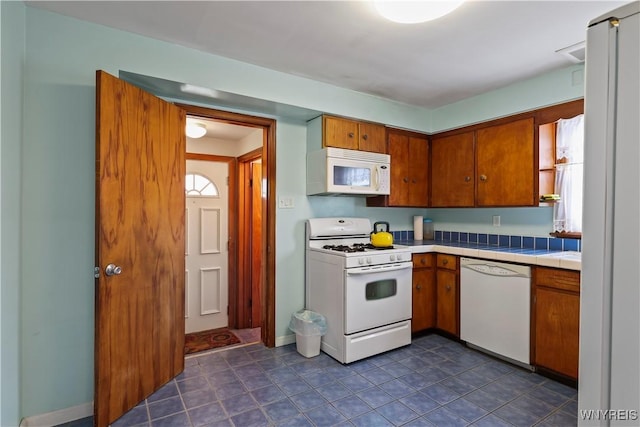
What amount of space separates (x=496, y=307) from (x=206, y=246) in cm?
311

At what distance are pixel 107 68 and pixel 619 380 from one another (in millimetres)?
2732

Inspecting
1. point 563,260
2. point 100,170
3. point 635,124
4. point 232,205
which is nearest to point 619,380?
point 635,124

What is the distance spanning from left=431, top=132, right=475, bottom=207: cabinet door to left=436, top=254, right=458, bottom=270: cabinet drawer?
606mm

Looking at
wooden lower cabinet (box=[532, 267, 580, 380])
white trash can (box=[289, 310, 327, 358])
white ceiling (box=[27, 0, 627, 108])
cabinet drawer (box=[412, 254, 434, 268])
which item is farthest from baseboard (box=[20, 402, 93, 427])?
wooden lower cabinet (box=[532, 267, 580, 380])

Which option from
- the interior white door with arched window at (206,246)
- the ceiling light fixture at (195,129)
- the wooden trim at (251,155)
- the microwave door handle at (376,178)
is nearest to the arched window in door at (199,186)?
the interior white door with arched window at (206,246)

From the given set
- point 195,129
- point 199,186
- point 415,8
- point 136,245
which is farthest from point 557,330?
point 199,186

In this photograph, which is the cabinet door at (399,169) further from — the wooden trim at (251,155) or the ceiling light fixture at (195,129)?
the ceiling light fixture at (195,129)

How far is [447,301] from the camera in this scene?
3.23 metres

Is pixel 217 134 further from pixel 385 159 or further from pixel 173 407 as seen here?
pixel 173 407

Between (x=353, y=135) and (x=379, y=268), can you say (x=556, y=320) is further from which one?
(x=353, y=135)

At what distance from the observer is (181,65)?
2320mm

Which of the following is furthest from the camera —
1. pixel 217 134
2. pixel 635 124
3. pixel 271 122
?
pixel 217 134

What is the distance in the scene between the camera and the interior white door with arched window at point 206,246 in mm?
3889

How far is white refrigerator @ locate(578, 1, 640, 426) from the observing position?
27.2 inches
